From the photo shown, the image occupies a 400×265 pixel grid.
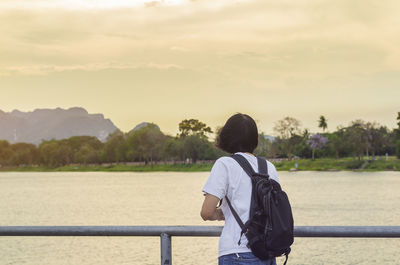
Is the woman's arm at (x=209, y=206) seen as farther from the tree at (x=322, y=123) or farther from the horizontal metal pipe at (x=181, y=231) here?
the tree at (x=322, y=123)

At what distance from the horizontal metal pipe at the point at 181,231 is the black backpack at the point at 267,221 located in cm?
41

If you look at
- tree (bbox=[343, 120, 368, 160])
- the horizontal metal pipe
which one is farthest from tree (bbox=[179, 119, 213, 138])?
the horizontal metal pipe

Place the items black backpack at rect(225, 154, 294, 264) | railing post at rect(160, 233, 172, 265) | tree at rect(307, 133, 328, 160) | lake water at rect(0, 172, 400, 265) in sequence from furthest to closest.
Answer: tree at rect(307, 133, 328, 160), lake water at rect(0, 172, 400, 265), railing post at rect(160, 233, 172, 265), black backpack at rect(225, 154, 294, 264)

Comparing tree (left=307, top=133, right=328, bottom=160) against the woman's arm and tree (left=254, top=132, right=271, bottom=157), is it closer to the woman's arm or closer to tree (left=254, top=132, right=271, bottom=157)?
tree (left=254, top=132, right=271, bottom=157)

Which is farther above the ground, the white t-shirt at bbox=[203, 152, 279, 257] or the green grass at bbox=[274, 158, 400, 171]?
the white t-shirt at bbox=[203, 152, 279, 257]

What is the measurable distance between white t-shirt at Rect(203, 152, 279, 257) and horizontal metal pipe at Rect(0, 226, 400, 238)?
0.27 meters

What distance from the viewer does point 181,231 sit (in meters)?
4.20

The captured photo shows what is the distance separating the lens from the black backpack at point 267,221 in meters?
3.51

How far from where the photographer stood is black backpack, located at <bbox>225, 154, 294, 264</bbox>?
3.51 metres

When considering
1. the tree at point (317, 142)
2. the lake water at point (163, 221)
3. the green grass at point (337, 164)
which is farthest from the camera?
the tree at point (317, 142)

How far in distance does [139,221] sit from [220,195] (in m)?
45.1

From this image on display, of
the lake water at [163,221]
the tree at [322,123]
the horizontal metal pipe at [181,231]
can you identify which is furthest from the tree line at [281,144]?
the horizontal metal pipe at [181,231]

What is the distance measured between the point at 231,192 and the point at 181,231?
68cm

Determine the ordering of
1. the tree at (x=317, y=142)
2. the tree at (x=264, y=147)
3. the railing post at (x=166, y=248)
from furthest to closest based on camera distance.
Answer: the tree at (x=264, y=147) → the tree at (x=317, y=142) → the railing post at (x=166, y=248)
